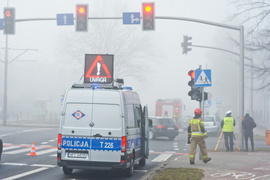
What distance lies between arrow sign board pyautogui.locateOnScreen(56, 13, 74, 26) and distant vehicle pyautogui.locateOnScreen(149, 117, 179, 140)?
33.4 ft

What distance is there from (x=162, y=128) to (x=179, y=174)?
17.6 m

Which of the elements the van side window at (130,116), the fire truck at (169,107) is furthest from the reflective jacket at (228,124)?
the fire truck at (169,107)

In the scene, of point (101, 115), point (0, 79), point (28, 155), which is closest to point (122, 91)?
point (101, 115)

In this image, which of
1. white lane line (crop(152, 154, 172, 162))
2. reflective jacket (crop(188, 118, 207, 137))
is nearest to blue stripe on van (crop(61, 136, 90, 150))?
reflective jacket (crop(188, 118, 207, 137))

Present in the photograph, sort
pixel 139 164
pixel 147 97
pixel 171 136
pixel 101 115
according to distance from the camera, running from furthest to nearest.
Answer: pixel 147 97 < pixel 171 136 < pixel 139 164 < pixel 101 115

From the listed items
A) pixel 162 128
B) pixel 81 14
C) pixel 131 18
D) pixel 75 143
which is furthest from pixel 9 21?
pixel 162 128

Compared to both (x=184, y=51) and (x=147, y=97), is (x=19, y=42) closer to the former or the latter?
(x=147, y=97)

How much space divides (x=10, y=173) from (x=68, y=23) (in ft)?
31.9

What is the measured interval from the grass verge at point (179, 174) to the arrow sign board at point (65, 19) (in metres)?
10.2

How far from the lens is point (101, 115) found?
1240cm

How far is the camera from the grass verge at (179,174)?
1155cm

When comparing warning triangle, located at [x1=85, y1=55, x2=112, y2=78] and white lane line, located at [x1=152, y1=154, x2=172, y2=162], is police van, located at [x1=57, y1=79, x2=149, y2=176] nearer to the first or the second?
warning triangle, located at [x1=85, y1=55, x2=112, y2=78]

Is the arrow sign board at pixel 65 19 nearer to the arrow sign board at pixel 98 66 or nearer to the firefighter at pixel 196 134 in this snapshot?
the arrow sign board at pixel 98 66

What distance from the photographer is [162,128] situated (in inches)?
1172
